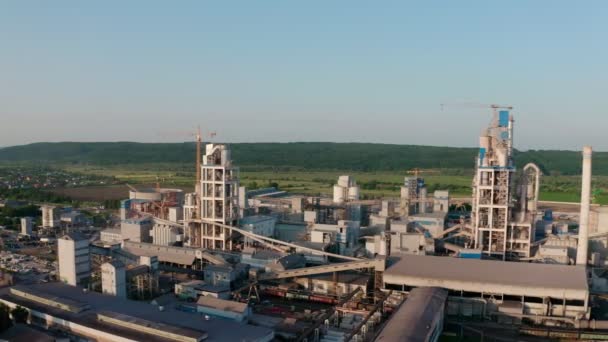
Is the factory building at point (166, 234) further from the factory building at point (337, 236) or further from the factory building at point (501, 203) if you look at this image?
the factory building at point (501, 203)

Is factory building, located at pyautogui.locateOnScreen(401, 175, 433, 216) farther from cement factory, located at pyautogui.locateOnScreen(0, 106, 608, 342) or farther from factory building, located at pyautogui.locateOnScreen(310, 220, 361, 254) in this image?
factory building, located at pyautogui.locateOnScreen(310, 220, 361, 254)

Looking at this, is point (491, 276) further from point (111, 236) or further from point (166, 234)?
point (111, 236)

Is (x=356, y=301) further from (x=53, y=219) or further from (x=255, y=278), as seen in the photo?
(x=53, y=219)

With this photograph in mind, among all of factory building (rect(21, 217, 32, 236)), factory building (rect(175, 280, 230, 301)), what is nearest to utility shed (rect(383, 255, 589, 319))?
factory building (rect(175, 280, 230, 301))

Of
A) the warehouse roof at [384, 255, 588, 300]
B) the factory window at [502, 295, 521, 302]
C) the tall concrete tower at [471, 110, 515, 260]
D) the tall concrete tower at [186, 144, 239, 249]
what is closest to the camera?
the warehouse roof at [384, 255, 588, 300]

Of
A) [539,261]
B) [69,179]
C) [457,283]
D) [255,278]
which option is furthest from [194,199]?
[69,179]

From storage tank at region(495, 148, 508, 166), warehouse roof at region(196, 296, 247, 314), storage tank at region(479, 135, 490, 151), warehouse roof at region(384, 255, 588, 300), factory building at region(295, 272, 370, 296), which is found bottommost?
factory building at region(295, 272, 370, 296)
